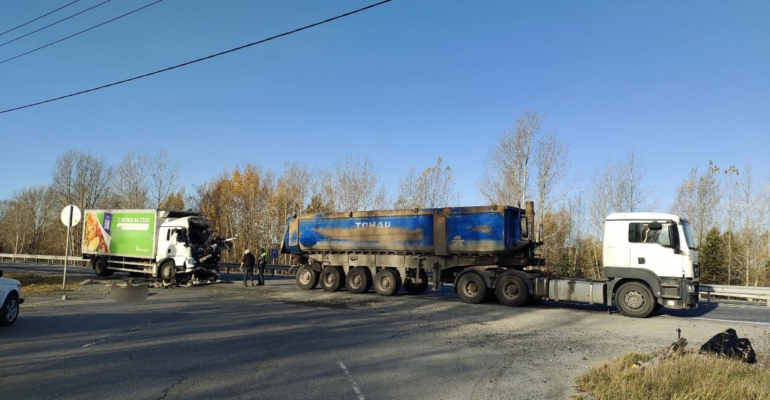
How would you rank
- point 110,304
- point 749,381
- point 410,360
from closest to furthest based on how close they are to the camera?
point 749,381 → point 410,360 → point 110,304

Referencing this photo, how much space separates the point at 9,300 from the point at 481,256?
43.2ft

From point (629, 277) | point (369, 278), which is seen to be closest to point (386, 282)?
point (369, 278)

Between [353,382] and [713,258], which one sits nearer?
[353,382]

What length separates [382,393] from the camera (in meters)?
6.02

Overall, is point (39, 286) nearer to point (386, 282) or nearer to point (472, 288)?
point (386, 282)

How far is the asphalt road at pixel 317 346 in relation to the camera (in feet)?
20.3

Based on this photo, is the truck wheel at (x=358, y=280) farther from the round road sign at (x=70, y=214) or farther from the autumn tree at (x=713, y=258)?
the autumn tree at (x=713, y=258)

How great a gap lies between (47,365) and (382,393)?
509cm

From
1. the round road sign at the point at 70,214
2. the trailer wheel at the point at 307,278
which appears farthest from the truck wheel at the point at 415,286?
the round road sign at the point at 70,214

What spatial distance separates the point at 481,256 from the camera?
16562 mm

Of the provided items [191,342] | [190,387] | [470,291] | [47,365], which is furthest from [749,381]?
[470,291]

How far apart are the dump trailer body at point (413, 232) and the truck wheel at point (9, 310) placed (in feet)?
36.6

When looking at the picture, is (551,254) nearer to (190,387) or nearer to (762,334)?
(762,334)

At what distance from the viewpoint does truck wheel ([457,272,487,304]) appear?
52.0 feet
